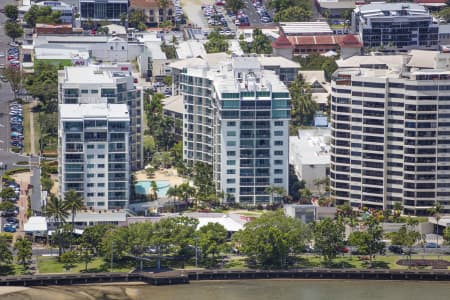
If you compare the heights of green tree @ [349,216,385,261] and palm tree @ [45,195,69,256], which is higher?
palm tree @ [45,195,69,256]

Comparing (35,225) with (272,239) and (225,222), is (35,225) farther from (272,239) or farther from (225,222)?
(272,239)

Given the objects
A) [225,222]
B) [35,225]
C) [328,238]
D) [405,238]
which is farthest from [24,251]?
[405,238]

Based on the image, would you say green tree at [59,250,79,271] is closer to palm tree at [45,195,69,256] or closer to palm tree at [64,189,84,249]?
palm tree at [45,195,69,256]

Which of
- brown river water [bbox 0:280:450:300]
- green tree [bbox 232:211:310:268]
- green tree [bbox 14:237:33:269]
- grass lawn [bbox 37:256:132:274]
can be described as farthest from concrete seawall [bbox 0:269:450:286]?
green tree [bbox 14:237:33:269]

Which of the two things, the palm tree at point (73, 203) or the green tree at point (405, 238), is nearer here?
the green tree at point (405, 238)

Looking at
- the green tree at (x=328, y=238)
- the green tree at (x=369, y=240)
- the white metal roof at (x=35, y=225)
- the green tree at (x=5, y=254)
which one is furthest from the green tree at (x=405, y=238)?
the green tree at (x=5, y=254)

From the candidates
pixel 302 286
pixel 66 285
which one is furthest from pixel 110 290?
pixel 302 286

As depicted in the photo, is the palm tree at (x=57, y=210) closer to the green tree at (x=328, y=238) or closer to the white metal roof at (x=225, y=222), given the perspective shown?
the white metal roof at (x=225, y=222)
